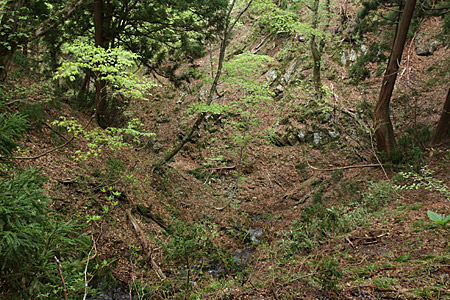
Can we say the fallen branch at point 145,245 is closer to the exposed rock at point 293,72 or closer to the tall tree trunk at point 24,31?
the tall tree trunk at point 24,31

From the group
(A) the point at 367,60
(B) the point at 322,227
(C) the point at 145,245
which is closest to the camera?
(C) the point at 145,245

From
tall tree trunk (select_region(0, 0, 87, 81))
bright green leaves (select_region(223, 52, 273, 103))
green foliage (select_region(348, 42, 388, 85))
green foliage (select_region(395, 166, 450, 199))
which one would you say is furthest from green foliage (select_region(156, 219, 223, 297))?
green foliage (select_region(348, 42, 388, 85))

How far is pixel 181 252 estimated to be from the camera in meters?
5.36

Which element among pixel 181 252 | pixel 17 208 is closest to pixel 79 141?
pixel 181 252

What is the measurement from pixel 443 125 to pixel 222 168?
8421 mm

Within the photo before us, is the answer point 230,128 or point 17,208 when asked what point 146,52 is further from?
point 17,208

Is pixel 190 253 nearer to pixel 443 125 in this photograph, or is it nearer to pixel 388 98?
pixel 388 98

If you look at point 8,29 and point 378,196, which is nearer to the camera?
point 8,29

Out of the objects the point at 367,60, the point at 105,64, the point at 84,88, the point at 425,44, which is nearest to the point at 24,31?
the point at 105,64

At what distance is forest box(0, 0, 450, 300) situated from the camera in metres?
3.24

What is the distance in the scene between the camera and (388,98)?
7.87 meters

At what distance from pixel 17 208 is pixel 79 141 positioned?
6.60m

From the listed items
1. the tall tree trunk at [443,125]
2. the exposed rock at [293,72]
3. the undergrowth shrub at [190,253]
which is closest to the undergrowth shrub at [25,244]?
the undergrowth shrub at [190,253]

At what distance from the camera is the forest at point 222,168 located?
3.24 m
